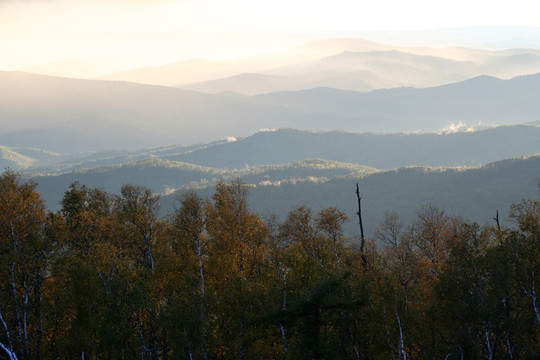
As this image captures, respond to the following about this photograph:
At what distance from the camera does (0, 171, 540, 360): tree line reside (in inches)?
1736

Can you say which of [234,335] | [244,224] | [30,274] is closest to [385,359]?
[234,335]

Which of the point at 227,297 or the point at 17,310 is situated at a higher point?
the point at 17,310

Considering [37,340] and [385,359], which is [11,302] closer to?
[37,340]

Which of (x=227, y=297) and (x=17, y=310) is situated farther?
(x=17, y=310)

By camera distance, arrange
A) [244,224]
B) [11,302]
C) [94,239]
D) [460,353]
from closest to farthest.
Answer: [460,353]
[11,302]
[94,239]
[244,224]

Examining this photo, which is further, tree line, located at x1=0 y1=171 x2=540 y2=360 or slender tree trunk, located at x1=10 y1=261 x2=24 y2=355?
slender tree trunk, located at x1=10 y1=261 x2=24 y2=355

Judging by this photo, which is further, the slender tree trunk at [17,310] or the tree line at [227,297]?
the slender tree trunk at [17,310]

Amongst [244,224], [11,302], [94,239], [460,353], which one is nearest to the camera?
[460,353]

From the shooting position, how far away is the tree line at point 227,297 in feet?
145

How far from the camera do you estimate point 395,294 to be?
47.7m

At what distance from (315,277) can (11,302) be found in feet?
89.1

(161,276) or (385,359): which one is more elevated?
(161,276)

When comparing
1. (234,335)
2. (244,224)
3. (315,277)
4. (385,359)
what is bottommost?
(385,359)

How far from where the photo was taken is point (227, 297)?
47.0m
